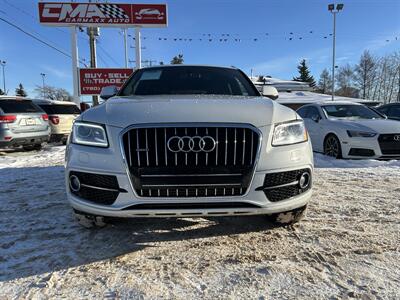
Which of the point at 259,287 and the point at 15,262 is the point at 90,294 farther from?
the point at 259,287

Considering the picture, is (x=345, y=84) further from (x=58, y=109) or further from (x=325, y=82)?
(x=58, y=109)

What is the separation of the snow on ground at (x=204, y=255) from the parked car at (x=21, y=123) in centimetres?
606

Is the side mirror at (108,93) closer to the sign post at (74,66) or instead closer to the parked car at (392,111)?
the parked car at (392,111)

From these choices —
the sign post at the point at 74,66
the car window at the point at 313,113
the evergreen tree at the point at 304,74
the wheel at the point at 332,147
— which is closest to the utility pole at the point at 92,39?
the sign post at the point at 74,66

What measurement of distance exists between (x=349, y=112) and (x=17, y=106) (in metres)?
8.83

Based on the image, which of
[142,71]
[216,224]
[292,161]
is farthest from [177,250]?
[142,71]

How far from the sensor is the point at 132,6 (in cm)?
1770

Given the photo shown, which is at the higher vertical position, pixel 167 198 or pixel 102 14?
pixel 102 14

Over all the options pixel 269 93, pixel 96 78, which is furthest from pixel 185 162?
pixel 96 78

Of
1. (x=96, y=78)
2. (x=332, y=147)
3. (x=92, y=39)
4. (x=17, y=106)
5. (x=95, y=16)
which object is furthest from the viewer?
(x=92, y=39)

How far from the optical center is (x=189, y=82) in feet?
14.8

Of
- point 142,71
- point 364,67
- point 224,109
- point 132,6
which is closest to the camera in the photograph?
point 224,109

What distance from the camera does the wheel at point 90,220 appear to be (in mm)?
3224

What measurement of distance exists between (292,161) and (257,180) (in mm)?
367
